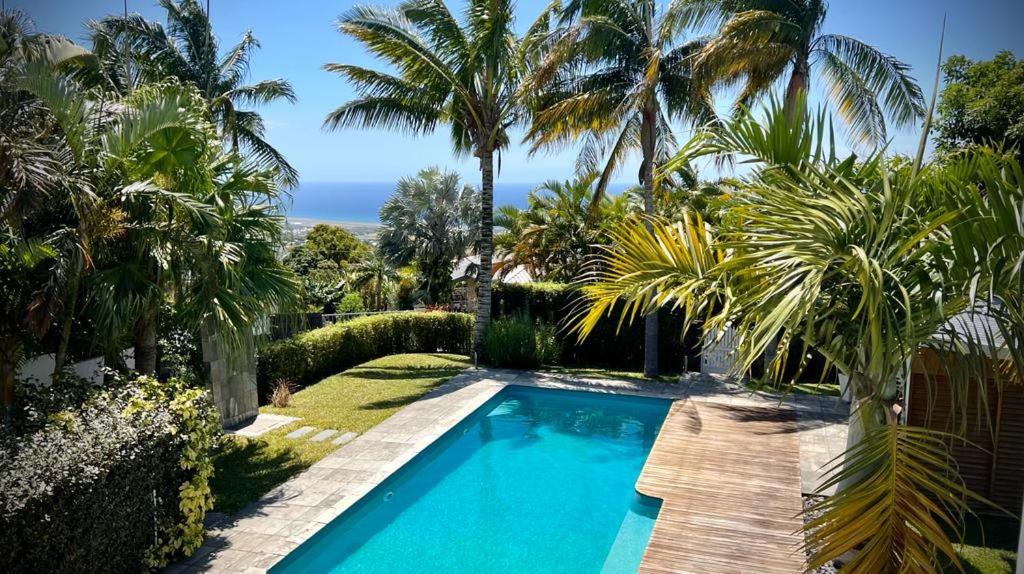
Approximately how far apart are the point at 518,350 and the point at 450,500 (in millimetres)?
6753

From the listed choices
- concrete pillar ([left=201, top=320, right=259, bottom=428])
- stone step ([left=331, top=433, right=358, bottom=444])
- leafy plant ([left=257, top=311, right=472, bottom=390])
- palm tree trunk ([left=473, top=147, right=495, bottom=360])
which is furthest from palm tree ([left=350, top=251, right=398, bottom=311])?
stone step ([left=331, top=433, right=358, bottom=444])

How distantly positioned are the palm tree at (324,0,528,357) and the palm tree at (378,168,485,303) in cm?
983

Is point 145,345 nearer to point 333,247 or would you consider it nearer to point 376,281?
point 376,281

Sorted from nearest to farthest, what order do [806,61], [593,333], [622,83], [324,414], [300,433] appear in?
[300,433]
[324,414]
[806,61]
[622,83]
[593,333]

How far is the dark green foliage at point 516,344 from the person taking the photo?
15531 mm

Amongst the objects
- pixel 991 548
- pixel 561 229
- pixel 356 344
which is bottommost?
pixel 991 548

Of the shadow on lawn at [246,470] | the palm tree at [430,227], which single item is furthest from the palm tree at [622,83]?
the palm tree at [430,227]

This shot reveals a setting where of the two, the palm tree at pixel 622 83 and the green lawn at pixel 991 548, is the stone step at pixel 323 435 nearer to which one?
the palm tree at pixel 622 83

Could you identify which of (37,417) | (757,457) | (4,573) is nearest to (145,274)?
(37,417)

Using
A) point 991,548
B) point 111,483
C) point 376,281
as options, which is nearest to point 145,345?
point 111,483

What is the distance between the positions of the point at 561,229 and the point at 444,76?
6188 mm

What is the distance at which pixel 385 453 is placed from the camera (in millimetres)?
9586

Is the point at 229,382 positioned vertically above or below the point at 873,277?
below

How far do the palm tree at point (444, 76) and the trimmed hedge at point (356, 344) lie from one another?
2.21 meters
